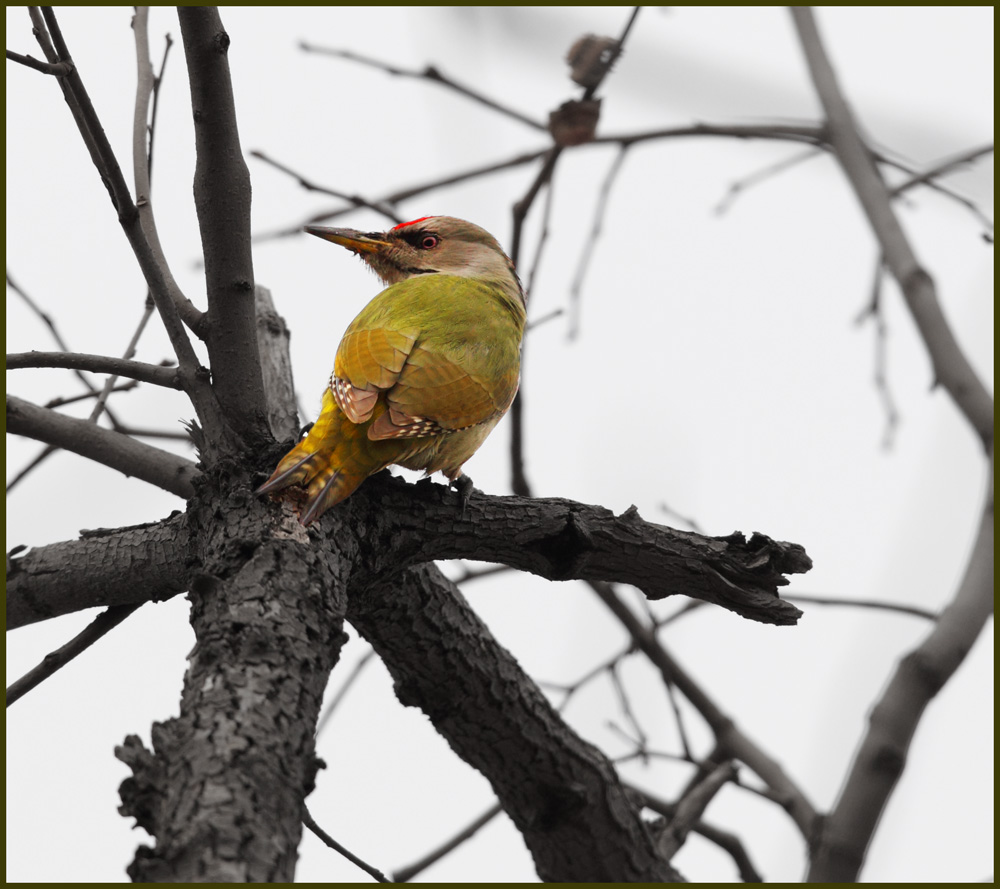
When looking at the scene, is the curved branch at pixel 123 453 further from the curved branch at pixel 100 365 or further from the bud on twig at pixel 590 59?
the bud on twig at pixel 590 59

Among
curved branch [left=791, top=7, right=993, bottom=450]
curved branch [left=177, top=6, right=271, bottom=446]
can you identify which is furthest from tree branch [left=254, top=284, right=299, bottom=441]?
curved branch [left=791, top=7, right=993, bottom=450]

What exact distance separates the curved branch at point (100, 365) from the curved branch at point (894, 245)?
12.0ft

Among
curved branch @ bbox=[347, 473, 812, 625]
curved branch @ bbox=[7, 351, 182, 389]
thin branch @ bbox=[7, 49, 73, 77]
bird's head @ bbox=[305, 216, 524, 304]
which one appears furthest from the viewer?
bird's head @ bbox=[305, 216, 524, 304]

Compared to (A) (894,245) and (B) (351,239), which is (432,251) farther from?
(A) (894,245)

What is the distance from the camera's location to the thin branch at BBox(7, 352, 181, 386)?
3088 mm

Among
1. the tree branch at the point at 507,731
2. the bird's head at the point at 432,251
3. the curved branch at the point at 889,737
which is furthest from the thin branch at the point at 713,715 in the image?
the bird's head at the point at 432,251

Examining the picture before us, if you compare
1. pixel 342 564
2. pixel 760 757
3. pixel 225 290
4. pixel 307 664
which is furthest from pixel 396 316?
pixel 760 757

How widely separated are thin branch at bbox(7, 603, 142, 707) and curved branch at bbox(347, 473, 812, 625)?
86 cm

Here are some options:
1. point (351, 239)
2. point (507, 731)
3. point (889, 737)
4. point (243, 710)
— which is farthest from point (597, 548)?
point (351, 239)

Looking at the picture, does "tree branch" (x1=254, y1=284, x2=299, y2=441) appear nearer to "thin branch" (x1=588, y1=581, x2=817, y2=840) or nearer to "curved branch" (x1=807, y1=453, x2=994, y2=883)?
"thin branch" (x1=588, y1=581, x2=817, y2=840)

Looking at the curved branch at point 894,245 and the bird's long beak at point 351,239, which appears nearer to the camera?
the curved branch at point 894,245

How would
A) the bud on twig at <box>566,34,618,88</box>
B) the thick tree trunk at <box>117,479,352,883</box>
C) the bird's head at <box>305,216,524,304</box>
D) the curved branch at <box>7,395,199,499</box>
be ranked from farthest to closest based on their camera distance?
the bird's head at <box>305,216,524,304</box> < the bud on twig at <box>566,34,618,88</box> < the curved branch at <box>7,395,199,499</box> < the thick tree trunk at <box>117,479,352,883</box>

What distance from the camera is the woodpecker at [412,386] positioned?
3.18 m

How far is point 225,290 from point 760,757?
364 centimetres
